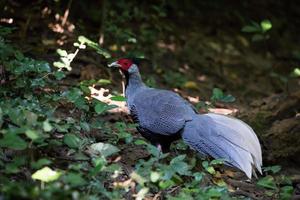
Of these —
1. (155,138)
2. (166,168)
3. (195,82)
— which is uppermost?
(166,168)

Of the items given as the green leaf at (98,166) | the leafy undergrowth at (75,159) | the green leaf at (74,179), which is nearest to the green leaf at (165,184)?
the leafy undergrowth at (75,159)

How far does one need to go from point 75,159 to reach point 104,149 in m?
0.21

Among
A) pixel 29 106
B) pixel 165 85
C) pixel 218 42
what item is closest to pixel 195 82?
pixel 165 85

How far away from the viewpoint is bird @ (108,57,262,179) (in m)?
3.94

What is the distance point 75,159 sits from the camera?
3502mm

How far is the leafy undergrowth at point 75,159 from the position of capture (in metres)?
3.02

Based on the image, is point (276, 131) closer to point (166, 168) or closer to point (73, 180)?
point (166, 168)

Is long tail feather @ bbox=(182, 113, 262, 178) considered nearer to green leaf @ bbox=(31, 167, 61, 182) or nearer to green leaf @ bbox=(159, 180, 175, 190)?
green leaf @ bbox=(159, 180, 175, 190)

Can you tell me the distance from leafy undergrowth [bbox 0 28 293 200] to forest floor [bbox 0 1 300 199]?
Result: 1.4 inches

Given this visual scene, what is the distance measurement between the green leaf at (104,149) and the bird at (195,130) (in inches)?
29.6

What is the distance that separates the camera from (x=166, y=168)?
131 inches

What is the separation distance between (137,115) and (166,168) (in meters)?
1.07

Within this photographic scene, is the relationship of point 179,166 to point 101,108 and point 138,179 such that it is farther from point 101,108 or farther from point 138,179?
point 101,108

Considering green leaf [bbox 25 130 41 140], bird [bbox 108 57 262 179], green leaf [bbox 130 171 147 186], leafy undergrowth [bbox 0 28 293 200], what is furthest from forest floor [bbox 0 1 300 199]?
green leaf [bbox 25 130 41 140]
